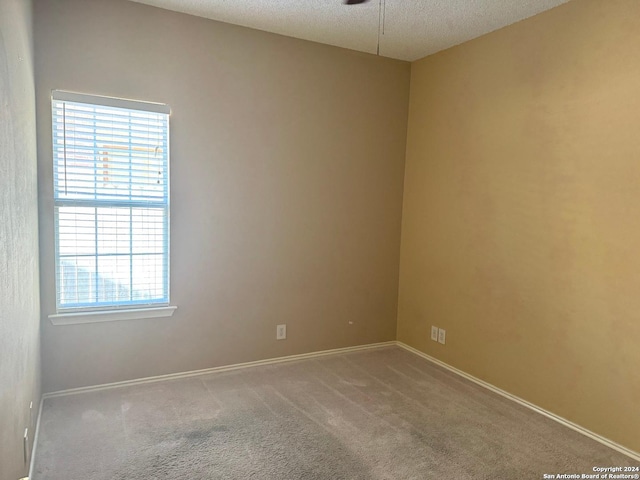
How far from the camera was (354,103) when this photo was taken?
373 centimetres

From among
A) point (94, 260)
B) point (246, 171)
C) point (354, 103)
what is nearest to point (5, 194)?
point (94, 260)

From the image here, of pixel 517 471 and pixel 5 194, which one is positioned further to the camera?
pixel 517 471

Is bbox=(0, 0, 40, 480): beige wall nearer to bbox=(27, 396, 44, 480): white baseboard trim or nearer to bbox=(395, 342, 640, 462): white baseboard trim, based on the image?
bbox=(27, 396, 44, 480): white baseboard trim

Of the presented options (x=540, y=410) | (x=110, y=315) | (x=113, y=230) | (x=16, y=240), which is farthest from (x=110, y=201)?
(x=540, y=410)

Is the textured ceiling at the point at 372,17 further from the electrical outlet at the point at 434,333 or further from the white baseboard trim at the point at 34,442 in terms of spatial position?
the white baseboard trim at the point at 34,442

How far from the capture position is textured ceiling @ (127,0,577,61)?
278cm

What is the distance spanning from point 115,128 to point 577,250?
3.09 metres

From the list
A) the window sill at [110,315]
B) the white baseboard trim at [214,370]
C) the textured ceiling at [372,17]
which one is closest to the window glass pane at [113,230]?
the window sill at [110,315]

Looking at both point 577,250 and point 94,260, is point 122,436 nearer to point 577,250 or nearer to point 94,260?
point 94,260

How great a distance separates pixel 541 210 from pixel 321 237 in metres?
1.71

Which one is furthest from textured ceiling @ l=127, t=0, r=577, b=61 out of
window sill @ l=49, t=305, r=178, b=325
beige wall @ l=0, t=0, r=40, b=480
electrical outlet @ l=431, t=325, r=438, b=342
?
electrical outlet @ l=431, t=325, r=438, b=342

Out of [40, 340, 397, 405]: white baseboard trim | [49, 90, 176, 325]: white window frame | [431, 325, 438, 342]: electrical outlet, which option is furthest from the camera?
[431, 325, 438, 342]: electrical outlet

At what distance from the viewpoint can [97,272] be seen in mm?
2893

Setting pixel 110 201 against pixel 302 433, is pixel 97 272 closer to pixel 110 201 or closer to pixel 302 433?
pixel 110 201
